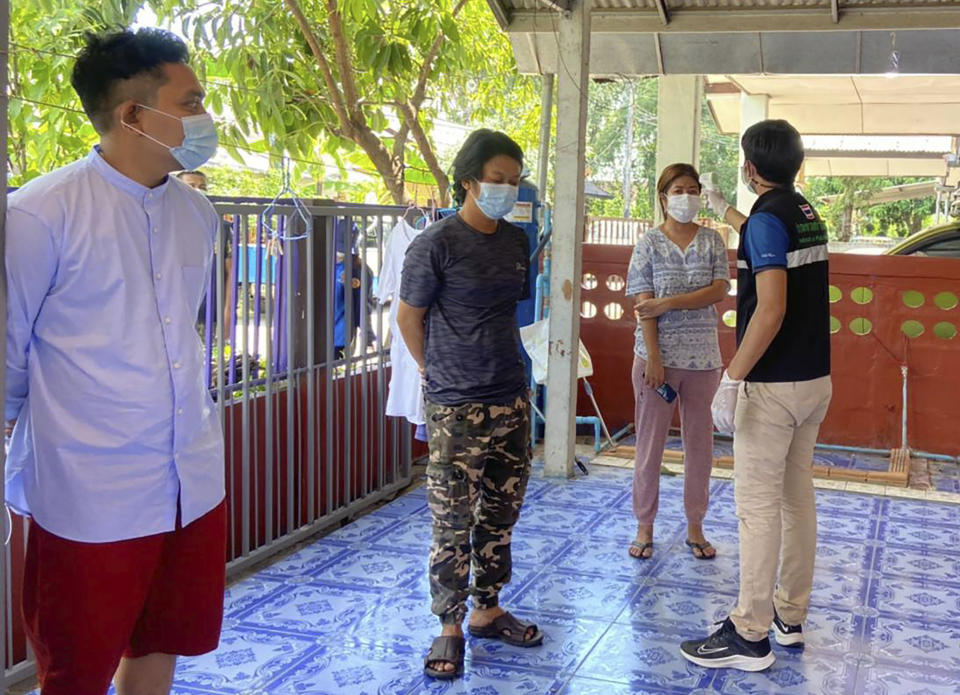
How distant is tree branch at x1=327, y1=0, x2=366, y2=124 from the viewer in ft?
22.6

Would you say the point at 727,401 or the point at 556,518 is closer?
the point at 727,401

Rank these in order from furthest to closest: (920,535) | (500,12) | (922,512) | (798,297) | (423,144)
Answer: (423,144) < (500,12) < (922,512) < (920,535) < (798,297)

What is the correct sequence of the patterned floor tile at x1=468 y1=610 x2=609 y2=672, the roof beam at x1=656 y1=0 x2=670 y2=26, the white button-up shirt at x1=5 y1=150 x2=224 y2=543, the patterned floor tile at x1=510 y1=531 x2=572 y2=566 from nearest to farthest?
1. the white button-up shirt at x1=5 y1=150 x2=224 y2=543
2. the patterned floor tile at x1=468 y1=610 x2=609 y2=672
3. the patterned floor tile at x1=510 y1=531 x2=572 y2=566
4. the roof beam at x1=656 y1=0 x2=670 y2=26

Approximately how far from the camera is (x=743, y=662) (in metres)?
3.72

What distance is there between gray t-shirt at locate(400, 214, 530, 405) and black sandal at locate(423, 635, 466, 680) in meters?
0.85

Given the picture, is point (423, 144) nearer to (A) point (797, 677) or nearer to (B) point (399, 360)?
(B) point (399, 360)

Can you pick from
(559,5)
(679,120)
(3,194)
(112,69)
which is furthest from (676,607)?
(679,120)

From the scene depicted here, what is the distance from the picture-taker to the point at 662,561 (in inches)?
193

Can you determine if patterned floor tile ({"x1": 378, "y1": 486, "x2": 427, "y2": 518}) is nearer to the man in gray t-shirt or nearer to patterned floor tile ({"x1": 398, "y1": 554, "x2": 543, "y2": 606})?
patterned floor tile ({"x1": 398, "y1": 554, "x2": 543, "y2": 606})

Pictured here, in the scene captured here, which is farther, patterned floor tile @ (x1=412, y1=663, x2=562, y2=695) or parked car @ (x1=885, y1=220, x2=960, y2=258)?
parked car @ (x1=885, y1=220, x2=960, y2=258)

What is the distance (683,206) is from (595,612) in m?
1.82

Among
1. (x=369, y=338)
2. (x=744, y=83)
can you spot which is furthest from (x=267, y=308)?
(x=744, y=83)

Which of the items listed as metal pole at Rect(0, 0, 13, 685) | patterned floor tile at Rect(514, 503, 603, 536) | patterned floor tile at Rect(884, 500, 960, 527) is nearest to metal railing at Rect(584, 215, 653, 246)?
patterned floor tile at Rect(884, 500, 960, 527)

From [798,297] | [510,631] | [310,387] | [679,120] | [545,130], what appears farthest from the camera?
[679,120]
